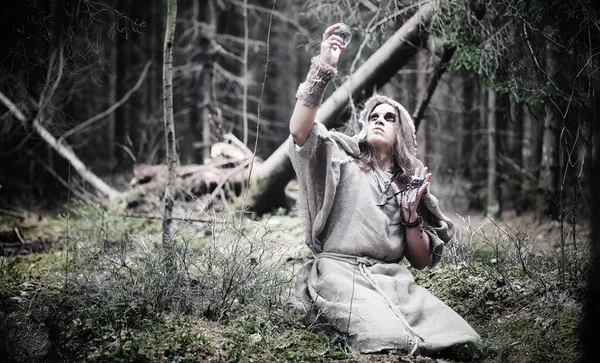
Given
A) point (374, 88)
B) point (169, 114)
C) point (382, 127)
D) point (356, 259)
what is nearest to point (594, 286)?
point (356, 259)

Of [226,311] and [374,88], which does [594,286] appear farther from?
[374,88]

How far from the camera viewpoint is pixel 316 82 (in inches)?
143

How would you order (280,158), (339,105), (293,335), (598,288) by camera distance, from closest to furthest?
(598,288) → (293,335) → (339,105) → (280,158)

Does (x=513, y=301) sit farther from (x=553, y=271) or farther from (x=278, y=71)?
(x=278, y=71)

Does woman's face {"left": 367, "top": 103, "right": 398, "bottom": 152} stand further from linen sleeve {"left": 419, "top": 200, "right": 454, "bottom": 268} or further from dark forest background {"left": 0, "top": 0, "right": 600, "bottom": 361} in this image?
dark forest background {"left": 0, "top": 0, "right": 600, "bottom": 361}

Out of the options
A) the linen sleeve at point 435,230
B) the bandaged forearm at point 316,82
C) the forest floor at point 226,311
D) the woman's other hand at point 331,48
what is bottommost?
the forest floor at point 226,311

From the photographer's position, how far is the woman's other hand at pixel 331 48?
371cm

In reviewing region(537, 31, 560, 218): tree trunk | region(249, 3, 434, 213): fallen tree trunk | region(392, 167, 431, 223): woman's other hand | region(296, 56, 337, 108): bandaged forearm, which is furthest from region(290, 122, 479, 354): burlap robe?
region(537, 31, 560, 218): tree trunk

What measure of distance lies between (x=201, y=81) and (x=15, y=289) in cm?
906

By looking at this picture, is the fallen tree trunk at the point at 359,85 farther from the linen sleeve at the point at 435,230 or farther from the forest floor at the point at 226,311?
the forest floor at the point at 226,311

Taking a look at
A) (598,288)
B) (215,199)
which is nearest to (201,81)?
(215,199)

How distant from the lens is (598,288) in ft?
7.11

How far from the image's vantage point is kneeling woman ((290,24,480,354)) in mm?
3643

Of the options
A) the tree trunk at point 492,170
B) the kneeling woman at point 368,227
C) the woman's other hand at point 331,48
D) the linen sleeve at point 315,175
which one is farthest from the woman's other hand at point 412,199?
the tree trunk at point 492,170
